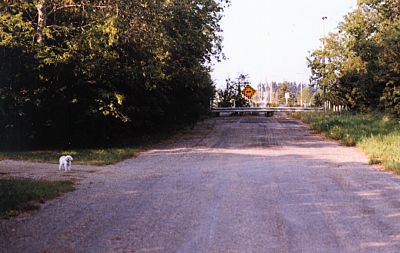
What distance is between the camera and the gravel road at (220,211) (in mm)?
7426

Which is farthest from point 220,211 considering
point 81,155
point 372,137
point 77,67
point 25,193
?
point 372,137

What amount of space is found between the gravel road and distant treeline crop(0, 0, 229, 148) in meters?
5.21

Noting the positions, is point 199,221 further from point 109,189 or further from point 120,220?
point 109,189

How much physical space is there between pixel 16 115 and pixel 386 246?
1660cm

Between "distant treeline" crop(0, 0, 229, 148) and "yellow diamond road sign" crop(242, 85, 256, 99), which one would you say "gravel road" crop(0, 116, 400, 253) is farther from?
"yellow diamond road sign" crop(242, 85, 256, 99)

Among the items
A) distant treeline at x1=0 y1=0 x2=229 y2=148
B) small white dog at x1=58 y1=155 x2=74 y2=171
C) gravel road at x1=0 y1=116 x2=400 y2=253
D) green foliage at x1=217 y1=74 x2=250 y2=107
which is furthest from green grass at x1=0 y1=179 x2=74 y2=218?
green foliage at x1=217 y1=74 x2=250 y2=107

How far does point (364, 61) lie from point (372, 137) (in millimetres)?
23161

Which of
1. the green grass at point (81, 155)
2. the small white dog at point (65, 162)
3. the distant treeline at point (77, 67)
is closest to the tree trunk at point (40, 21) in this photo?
the distant treeline at point (77, 67)

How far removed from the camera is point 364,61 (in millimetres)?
46188

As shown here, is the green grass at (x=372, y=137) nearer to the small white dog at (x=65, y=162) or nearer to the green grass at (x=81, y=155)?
the green grass at (x=81, y=155)

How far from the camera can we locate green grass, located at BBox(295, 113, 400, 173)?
18.1 m

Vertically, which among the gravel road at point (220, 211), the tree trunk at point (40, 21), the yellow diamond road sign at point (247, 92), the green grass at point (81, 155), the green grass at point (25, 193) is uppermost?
the tree trunk at point (40, 21)

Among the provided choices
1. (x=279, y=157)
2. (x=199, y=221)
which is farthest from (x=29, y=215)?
(x=279, y=157)

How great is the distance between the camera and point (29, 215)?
30.4 ft
